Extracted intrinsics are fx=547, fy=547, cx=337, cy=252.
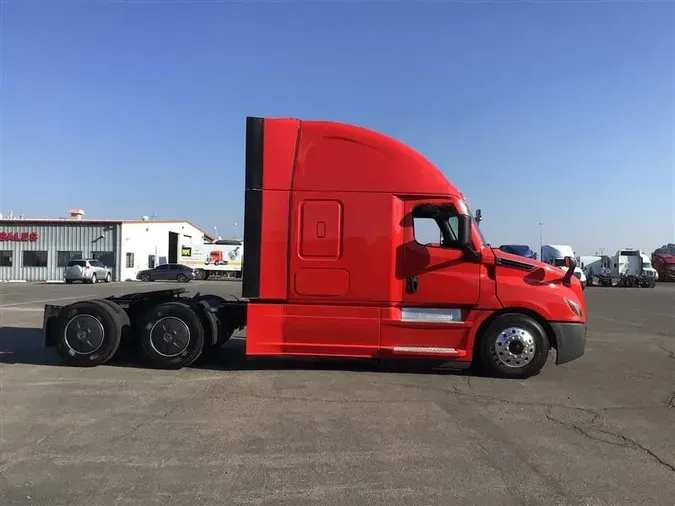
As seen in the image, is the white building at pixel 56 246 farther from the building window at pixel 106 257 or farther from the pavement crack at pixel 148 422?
the pavement crack at pixel 148 422

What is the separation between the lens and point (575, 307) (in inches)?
299

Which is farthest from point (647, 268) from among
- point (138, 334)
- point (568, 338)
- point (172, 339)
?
point (138, 334)

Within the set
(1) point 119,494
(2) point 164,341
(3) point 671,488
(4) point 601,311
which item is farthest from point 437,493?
(4) point 601,311

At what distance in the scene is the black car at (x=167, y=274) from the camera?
148ft

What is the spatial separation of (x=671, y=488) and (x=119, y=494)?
4001 millimetres

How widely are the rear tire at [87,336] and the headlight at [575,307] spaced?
21.1ft

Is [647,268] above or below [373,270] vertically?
below

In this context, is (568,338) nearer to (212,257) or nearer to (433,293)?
(433,293)

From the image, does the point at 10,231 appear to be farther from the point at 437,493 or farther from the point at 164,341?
the point at 437,493

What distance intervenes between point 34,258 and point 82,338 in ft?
140

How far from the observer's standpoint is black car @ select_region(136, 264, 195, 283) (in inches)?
1779

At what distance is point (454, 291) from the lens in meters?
7.54

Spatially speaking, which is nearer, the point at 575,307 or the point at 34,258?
the point at 575,307

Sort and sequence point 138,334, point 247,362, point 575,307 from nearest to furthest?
point 575,307, point 138,334, point 247,362
